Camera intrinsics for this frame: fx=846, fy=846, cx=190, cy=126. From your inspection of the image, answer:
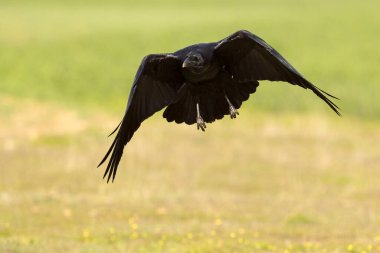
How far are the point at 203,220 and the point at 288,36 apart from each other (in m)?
40.6

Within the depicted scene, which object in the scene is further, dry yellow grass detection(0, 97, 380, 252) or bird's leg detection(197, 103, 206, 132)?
dry yellow grass detection(0, 97, 380, 252)

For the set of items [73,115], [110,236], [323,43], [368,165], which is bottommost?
[110,236]

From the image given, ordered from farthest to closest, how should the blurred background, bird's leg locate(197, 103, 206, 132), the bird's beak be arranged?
the blurred background
bird's leg locate(197, 103, 206, 132)
the bird's beak

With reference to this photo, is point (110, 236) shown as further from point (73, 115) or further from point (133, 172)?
point (73, 115)

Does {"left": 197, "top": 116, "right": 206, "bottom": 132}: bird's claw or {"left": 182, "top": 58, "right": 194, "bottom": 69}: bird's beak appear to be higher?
{"left": 182, "top": 58, "right": 194, "bottom": 69}: bird's beak

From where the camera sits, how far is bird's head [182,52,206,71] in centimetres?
953

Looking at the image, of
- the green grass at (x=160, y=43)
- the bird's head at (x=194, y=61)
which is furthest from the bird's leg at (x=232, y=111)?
the green grass at (x=160, y=43)

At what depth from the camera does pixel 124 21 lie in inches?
2404

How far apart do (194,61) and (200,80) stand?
2.32ft

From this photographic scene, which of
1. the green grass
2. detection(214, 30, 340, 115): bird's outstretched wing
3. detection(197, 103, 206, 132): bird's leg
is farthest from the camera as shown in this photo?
the green grass

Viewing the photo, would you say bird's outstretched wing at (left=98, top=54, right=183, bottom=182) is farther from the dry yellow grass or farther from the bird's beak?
the dry yellow grass

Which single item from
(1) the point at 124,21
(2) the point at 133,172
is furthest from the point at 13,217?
(1) the point at 124,21

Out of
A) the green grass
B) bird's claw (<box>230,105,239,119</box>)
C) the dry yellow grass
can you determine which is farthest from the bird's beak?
the green grass

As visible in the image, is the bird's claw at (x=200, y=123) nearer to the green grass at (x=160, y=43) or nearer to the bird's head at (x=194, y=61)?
the bird's head at (x=194, y=61)
